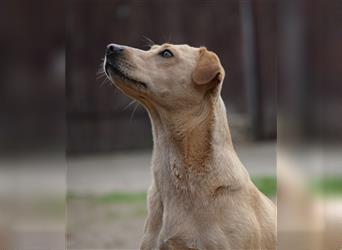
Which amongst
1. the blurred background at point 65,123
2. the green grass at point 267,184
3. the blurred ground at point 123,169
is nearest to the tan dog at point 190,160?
the blurred background at point 65,123

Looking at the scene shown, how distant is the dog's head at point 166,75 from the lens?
3.43 m

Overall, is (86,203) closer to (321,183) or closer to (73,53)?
(73,53)

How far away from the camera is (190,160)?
11.2ft

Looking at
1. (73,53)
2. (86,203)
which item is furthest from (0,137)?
(73,53)

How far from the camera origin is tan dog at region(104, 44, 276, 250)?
3.28 metres

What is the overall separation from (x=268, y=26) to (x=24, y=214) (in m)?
6.92

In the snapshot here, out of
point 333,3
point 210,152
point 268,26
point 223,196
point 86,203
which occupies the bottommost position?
point 86,203

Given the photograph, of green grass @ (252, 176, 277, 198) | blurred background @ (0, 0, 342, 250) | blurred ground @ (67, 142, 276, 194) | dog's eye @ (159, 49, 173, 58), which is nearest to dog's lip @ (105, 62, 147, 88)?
dog's eye @ (159, 49, 173, 58)

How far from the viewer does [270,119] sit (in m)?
9.21

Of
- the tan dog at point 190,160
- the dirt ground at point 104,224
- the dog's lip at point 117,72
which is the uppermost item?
the dog's lip at point 117,72

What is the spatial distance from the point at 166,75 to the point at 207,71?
23 cm

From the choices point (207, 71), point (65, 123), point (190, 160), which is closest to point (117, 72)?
point (207, 71)

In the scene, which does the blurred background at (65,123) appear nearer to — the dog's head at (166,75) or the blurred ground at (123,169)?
the dog's head at (166,75)

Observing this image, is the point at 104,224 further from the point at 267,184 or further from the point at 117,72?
the point at 117,72
